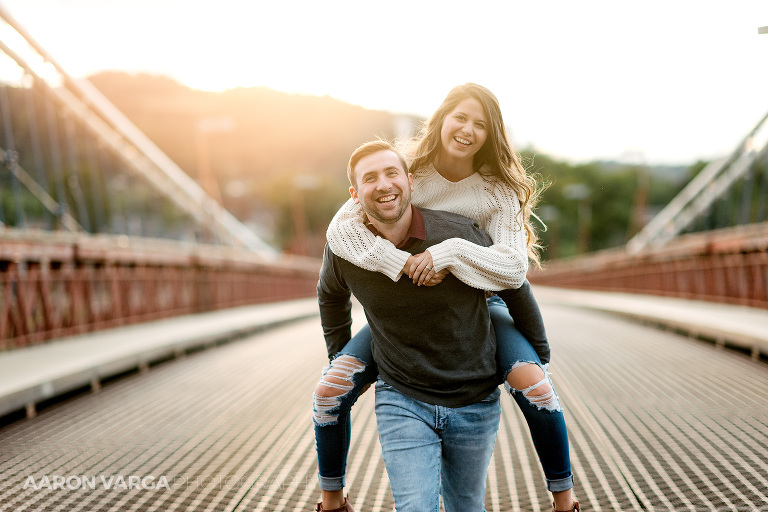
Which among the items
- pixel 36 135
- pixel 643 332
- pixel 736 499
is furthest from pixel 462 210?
pixel 36 135

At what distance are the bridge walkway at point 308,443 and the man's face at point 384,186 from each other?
1.44 m

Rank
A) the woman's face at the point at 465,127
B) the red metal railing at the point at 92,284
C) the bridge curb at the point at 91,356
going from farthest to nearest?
the red metal railing at the point at 92,284
the bridge curb at the point at 91,356
the woman's face at the point at 465,127

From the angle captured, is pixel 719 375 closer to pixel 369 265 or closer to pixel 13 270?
pixel 369 265

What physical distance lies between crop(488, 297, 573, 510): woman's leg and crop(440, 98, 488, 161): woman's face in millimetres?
680

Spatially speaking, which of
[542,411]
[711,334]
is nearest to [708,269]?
[711,334]

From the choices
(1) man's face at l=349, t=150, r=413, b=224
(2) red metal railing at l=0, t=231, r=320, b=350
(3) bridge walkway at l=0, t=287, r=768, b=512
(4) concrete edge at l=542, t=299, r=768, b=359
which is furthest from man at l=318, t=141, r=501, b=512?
(2) red metal railing at l=0, t=231, r=320, b=350

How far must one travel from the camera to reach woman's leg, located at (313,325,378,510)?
107 inches

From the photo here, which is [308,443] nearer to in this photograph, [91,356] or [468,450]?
[468,450]

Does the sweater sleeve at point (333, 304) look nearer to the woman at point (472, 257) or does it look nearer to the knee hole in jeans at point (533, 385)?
the woman at point (472, 257)

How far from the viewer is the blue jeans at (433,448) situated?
2412 mm

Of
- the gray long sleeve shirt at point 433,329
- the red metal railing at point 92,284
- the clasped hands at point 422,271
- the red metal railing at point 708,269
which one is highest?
the clasped hands at point 422,271

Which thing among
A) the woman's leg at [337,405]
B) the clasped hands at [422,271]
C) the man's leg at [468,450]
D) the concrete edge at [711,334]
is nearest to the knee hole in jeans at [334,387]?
the woman's leg at [337,405]

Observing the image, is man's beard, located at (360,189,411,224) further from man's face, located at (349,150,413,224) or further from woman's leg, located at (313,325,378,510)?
woman's leg, located at (313,325,378,510)

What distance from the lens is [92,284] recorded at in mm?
11102
